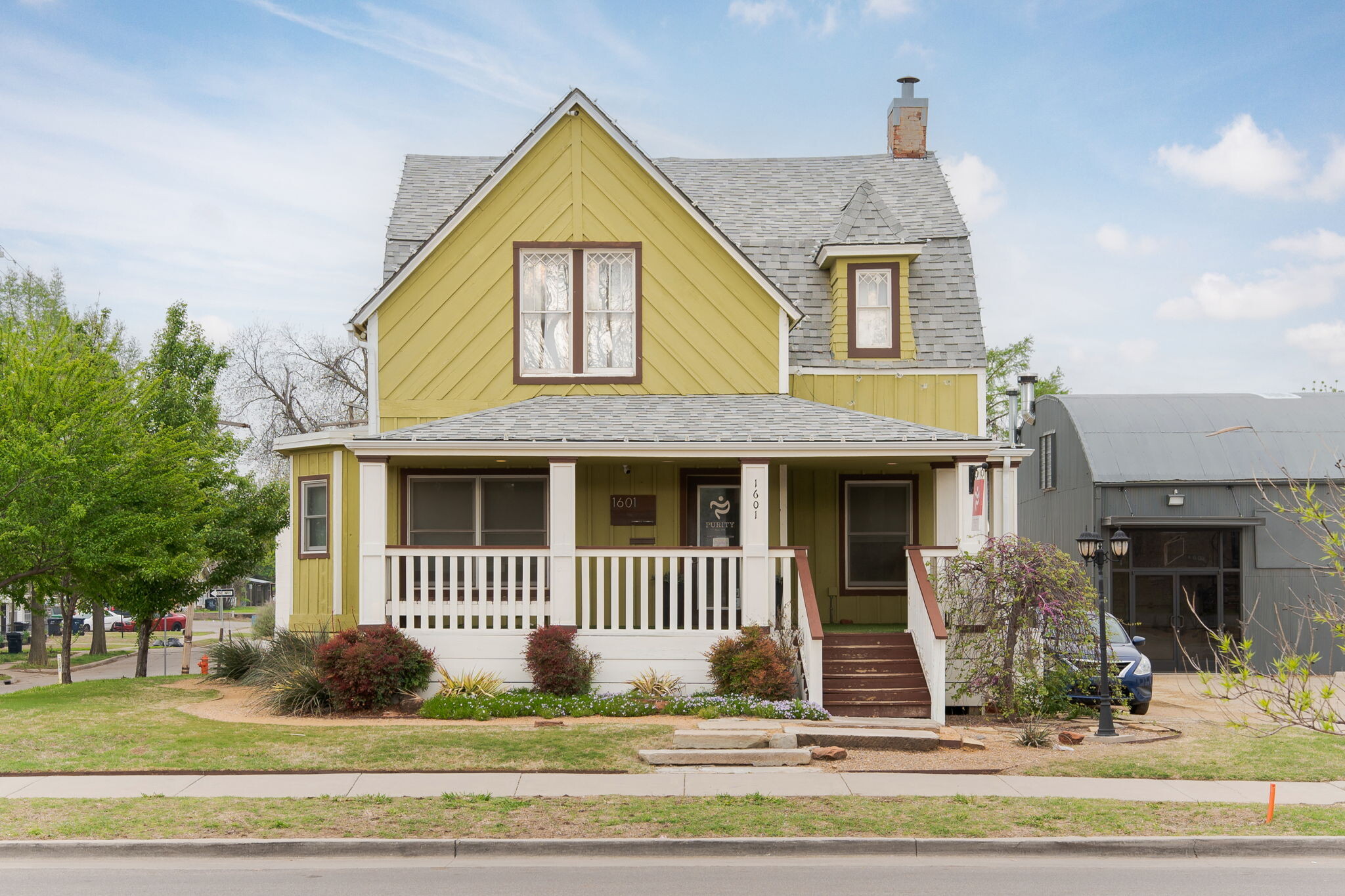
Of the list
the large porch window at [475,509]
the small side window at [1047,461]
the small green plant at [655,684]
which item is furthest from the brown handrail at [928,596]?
the small side window at [1047,461]

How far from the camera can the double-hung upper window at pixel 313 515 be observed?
1758 centimetres

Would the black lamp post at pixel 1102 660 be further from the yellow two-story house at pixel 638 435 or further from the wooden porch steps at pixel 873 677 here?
the wooden porch steps at pixel 873 677

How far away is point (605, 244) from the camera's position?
669 inches

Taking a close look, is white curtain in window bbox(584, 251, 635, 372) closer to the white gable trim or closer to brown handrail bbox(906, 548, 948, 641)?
the white gable trim

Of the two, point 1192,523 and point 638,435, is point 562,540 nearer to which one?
point 638,435

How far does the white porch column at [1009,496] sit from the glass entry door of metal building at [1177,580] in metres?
7.90

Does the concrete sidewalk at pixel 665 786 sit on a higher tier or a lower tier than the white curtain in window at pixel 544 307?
lower

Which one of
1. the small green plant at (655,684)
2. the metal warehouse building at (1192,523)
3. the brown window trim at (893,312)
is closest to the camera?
the small green plant at (655,684)

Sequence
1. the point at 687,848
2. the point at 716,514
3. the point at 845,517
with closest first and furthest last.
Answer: the point at 687,848, the point at 716,514, the point at 845,517

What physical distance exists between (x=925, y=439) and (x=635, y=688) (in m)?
4.90

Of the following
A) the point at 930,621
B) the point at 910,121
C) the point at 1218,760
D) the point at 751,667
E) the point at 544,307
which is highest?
the point at 910,121

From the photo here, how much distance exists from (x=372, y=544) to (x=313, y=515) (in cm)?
378

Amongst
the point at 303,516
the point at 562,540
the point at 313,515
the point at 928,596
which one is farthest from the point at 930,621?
the point at 303,516

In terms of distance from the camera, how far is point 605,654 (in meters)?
14.6
